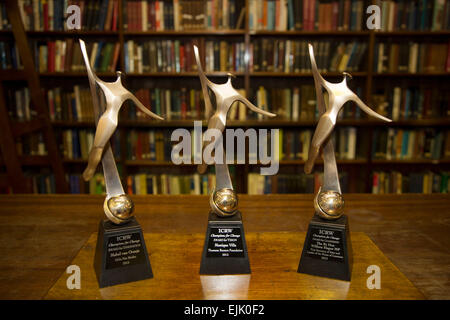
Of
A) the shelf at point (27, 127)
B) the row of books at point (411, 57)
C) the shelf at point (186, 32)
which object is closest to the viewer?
the shelf at point (27, 127)

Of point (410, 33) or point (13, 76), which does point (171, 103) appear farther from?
point (410, 33)

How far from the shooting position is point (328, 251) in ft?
3.03

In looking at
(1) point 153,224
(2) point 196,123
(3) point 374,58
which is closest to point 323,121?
(1) point 153,224

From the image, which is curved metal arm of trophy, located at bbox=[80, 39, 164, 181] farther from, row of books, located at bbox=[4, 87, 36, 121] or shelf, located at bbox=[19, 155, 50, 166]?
row of books, located at bbox=[4, 87, 36, 121]

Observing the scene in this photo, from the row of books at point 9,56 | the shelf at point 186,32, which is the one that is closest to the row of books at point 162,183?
the row of books at point 9,56

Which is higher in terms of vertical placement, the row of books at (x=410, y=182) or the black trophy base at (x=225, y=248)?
the black trophy base at (x=225, y=248)

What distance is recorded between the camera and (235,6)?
8.34ft

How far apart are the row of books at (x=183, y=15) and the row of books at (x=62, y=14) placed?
0.10 m

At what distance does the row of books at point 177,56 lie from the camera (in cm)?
259

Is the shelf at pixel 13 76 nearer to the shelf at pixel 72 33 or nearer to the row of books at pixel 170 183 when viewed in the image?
the shelf at pixel 72 33

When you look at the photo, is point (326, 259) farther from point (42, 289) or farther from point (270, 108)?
point (270, 108)

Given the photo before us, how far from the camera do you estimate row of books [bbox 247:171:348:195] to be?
2717 millimetres
